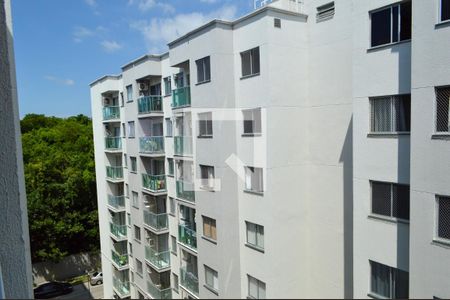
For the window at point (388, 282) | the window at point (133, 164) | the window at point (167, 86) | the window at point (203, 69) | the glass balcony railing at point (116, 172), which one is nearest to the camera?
Result: the window at point (388, 282)

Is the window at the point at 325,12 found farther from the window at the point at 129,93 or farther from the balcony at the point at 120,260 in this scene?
the balcony at the point at 120,260

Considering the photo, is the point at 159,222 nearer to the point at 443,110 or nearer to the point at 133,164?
the point at 133,164

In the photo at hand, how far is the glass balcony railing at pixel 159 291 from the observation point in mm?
6520

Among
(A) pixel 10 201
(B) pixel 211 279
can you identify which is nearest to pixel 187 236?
(B) pixel 211 279

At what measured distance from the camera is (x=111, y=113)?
8.29 meters

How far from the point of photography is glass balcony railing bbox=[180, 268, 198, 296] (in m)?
5.22

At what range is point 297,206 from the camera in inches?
166

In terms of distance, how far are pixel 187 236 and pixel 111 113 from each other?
452 cm

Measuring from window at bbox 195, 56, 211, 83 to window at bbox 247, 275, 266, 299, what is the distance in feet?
9.76

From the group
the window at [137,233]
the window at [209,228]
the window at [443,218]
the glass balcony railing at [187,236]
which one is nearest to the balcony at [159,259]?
the window at [137,233]

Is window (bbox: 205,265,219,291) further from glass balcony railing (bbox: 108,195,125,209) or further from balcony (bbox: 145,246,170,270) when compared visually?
glass balcony railing (bbox: 108,195,125,209)

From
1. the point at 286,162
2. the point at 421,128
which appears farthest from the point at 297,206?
the point at 421,128

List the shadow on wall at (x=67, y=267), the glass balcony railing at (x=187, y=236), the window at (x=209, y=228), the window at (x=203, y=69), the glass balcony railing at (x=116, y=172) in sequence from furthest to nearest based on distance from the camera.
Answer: the glass balcony railing at (x=116, y=172), the glass balcony railing at (x=187, y=236), the shadow on wall at (x=67, y=267), the window at (x=209, y=228), the window at (x=203, y=69)

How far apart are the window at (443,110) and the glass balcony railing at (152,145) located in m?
4.89
